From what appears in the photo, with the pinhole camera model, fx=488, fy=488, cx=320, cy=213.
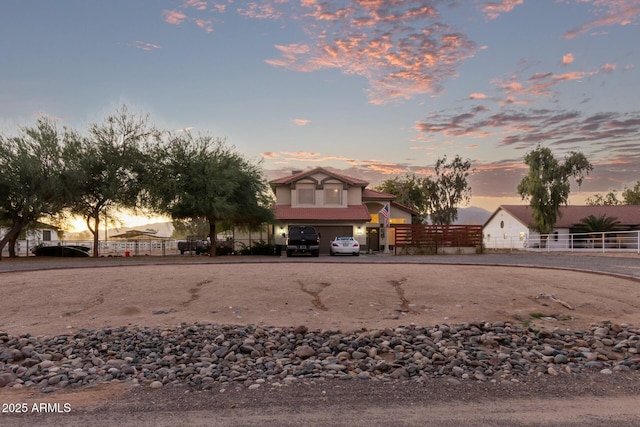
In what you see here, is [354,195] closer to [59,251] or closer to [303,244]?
[303,244]

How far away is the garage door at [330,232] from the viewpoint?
39625 millimetres

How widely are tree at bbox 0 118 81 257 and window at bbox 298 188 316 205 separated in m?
17.2

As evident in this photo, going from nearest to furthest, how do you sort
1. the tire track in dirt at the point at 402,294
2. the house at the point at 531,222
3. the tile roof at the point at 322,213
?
the tire track in dirt at the point at 402,294, the tile roof at the point at 322,213, the house at the point at 531,222

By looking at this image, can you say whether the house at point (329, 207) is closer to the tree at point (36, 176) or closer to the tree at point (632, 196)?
the tree at point (36, 176)

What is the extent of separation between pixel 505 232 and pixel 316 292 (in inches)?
1993

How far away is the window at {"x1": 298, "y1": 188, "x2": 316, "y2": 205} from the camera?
41.8 meters

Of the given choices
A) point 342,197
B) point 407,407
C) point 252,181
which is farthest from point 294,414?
point 342,197

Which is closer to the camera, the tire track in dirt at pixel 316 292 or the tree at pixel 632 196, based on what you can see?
the tire track in dirt at pixel 316 292

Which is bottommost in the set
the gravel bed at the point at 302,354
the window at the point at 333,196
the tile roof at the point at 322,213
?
the gravel bed at the point at 302,354

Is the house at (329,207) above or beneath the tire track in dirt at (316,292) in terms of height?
above

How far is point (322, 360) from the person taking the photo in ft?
28.1

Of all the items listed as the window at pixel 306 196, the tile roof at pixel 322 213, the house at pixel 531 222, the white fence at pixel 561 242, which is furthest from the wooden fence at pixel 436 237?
the house at pixel 531 222

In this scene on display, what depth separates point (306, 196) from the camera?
41844 millimetres

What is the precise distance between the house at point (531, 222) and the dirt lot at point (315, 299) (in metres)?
37.4
